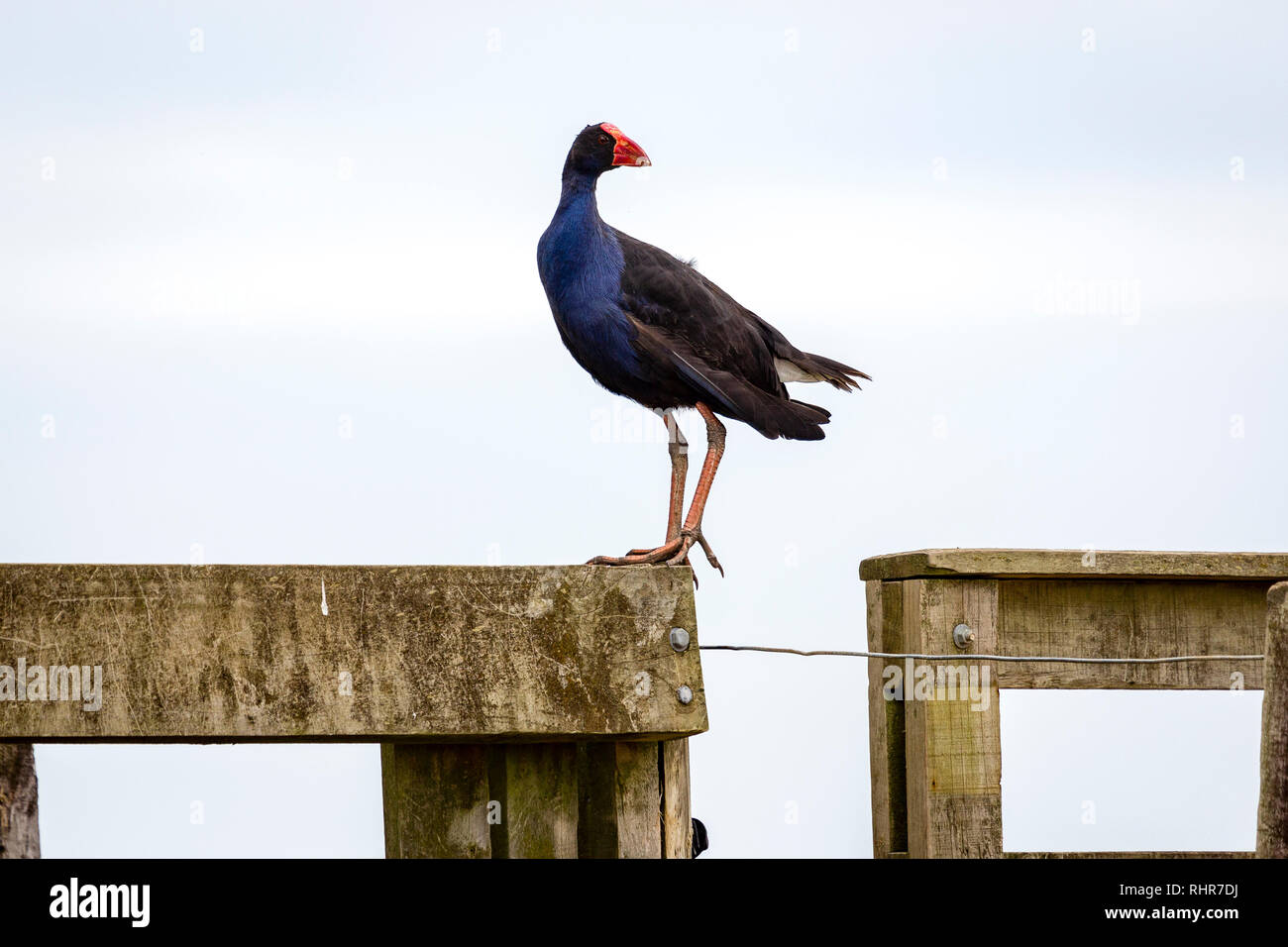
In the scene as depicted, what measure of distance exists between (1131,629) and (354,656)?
267cm

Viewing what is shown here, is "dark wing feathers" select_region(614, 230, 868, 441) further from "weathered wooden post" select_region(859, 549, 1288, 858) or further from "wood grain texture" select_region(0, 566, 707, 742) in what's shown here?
"wood grain texture" select_region(0, 566, 707, 742)

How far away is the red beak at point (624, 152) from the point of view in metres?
7.14

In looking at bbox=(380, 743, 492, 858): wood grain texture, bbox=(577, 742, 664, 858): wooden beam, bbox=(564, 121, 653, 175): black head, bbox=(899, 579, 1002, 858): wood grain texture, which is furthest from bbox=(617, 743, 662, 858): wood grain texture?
bbox=(564, 121, 653, 175): black head

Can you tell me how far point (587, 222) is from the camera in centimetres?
694

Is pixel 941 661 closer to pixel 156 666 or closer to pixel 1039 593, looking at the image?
pixel 1039 593

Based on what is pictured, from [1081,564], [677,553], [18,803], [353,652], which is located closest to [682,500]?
[677,553]

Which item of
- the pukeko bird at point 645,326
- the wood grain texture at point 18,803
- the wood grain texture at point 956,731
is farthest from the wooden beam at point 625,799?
the pukeko bird at point 645,326

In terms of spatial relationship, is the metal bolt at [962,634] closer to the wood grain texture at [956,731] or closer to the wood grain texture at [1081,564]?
the wood grain texture at [956,731]

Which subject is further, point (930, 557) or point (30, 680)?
point (930, 557)

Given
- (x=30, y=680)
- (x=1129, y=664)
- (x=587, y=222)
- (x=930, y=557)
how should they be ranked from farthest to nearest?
(x=587, y=222) < (x=1129, y=664) < (x=930, y=557) < (x=30, y=680)

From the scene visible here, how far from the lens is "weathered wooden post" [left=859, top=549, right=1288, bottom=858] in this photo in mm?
5051

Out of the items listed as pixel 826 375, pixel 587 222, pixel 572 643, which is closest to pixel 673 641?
pixel 572 643

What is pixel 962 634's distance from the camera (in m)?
5.05
